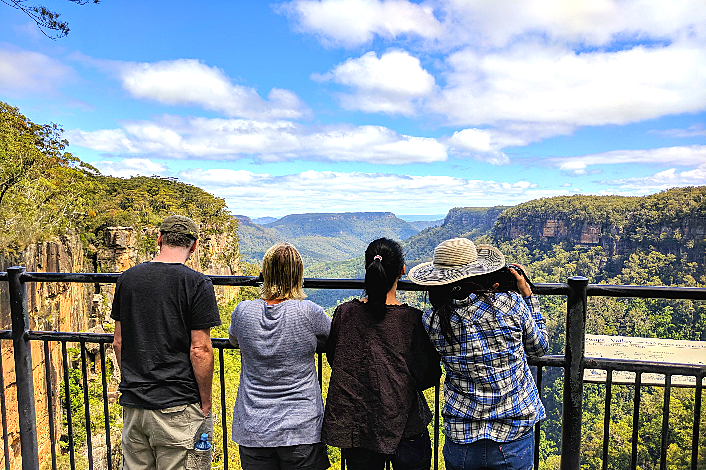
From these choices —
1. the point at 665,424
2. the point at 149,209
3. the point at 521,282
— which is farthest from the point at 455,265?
the point at 149,209

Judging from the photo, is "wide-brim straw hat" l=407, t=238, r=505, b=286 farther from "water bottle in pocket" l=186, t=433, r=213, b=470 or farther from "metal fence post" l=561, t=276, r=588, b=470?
"water bottle in pocket" l=186, t=433, r=213, b=470

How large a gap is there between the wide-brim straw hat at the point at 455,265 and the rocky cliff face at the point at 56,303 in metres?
5.51

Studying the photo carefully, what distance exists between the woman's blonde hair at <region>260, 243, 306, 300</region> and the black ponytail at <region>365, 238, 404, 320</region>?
335 mm

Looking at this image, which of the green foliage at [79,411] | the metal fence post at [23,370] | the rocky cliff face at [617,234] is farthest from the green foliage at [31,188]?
the rocky cliff face at [617,234]

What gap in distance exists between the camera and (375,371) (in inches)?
80.7

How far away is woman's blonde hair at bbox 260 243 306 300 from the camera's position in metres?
2.11

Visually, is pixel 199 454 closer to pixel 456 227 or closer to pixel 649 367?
pixel 649 367

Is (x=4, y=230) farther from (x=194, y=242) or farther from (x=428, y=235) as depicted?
(x=428, y=235)

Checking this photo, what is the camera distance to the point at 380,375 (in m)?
2.04

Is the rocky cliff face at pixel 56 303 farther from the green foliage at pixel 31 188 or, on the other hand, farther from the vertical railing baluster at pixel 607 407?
the vertical railing baluster at pixel 607 407

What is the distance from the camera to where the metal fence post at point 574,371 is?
7.41ft

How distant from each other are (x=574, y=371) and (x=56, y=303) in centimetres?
1981

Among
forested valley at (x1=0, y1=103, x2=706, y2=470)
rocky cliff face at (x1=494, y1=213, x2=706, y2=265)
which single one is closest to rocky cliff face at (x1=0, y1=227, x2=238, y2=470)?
forested valley at (x1=0, y1=103, x2=706, y2=470)

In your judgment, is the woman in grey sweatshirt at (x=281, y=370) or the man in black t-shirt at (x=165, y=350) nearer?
the woman in grey sweatshirt at (x=281, y=370)
